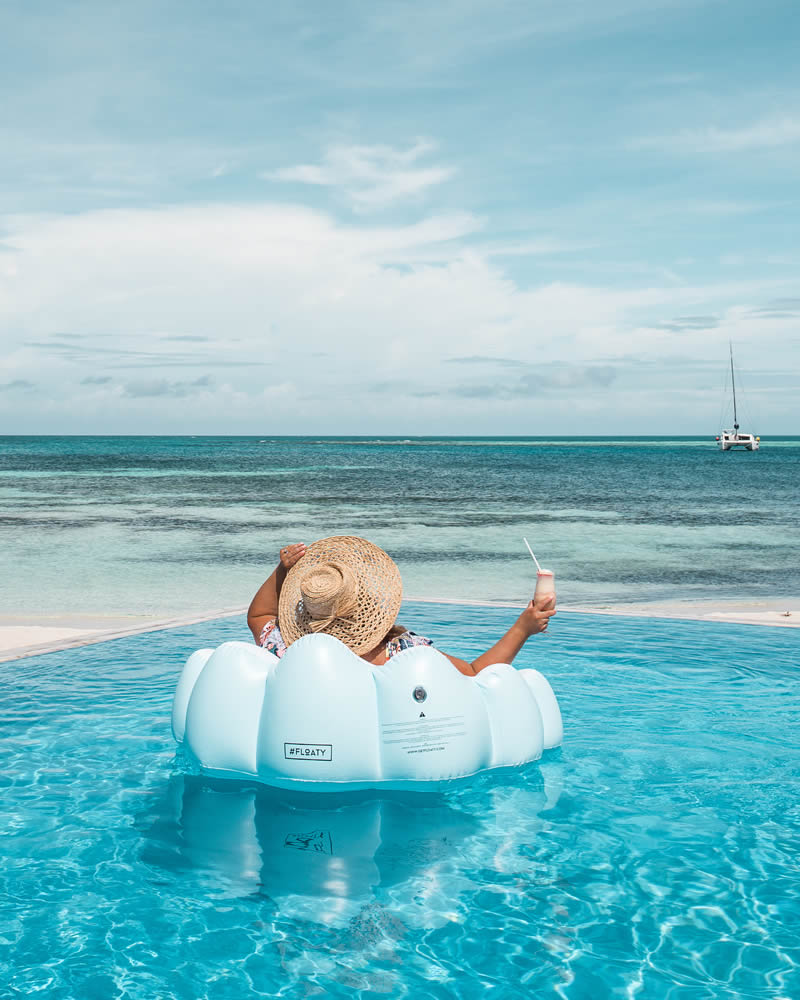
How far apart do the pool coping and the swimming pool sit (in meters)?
1.93

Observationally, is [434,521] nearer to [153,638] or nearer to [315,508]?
[315,508]

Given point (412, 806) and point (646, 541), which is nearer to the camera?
point (412, 806)

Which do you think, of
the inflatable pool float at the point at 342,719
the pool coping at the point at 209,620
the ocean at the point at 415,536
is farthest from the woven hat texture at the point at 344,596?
the ocean at the point at 415,536

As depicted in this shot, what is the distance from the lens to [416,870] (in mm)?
5086

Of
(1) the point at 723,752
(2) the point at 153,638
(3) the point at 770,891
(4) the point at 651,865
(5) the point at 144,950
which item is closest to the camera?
(5) the point at 144,950

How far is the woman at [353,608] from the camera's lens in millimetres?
6105

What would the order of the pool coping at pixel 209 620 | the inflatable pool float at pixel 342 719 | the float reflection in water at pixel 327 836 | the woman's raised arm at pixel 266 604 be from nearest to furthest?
the float reflection in water at pixel 327 836
the inflatable pool float at pixel 342 719
the woman's raised arm at pixel 266 604
the pool coping at pixel 209 620

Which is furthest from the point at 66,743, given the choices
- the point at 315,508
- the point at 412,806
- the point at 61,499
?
the point at 61,499

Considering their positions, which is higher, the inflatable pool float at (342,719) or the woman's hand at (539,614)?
the woman's hand at (539,614)

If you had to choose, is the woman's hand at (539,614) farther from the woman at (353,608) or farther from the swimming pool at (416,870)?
the swimming pool at (416,870)

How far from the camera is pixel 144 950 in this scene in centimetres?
428

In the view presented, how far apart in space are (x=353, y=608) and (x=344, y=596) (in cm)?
13

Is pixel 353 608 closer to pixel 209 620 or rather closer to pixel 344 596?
pixel 344 596

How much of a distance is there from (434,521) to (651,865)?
2888 centimetres
